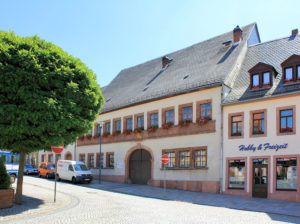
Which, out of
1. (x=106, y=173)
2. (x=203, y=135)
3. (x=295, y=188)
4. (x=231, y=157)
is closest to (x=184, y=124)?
(x=203, y=135)

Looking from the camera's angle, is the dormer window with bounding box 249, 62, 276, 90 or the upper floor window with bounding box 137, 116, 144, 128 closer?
the dormer window with bounding box 249, 62, 276, 90

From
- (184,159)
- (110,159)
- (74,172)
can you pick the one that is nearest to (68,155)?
(110,159)

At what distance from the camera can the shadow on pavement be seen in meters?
11.9

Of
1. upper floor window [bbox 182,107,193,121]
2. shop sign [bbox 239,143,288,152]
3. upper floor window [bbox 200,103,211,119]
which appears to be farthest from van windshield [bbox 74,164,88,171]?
shop sign [bbox 239,143,288,152]

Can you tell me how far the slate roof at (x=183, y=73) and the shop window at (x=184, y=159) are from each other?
448cm

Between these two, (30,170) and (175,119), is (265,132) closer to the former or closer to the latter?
(175,119)

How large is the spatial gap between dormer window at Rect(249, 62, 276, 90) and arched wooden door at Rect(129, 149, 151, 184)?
10.4 m

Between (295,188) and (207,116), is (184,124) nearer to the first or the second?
(207,116)

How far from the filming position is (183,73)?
26781mm

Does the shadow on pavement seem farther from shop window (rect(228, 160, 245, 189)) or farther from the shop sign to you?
the shop sign

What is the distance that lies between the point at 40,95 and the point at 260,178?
13.3m

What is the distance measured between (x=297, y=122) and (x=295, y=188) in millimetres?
3574

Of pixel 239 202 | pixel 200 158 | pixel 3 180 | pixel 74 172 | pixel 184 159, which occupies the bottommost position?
pixel 239 202

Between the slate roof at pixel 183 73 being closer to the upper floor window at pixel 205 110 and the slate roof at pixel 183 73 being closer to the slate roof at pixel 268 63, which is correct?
the slate roof at pixel 268 63
